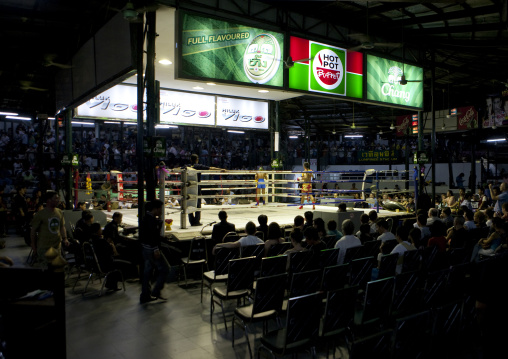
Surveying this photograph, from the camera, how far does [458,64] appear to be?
1438cm

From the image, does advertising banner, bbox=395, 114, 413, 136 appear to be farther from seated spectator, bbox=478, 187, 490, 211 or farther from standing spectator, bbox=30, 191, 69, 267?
standing spectator, bbox=30, 191, 69, 267

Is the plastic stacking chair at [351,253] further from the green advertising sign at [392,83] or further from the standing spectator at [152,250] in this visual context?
the green advertising sign at [392,83]

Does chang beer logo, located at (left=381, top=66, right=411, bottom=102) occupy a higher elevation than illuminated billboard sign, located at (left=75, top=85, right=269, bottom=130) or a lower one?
higher

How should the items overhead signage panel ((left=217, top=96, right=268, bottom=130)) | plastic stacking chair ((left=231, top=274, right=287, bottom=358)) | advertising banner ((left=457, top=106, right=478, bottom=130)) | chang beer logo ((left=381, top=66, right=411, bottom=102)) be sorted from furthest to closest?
1. advertising banner ((left=457, top=106, right=478, bottom=130))
2. overhead signage panel ((left=217, top=96, right=268, bottom=130))
3. chang beer logo ((left=381, top=66, right=411, bottom=102))
4. plastic stacking chair ((left=231, top=274, right=287, bottom=358))

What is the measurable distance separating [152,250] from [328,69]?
633 centimetres

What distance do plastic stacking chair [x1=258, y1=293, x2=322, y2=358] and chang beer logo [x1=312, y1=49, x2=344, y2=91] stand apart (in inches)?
279

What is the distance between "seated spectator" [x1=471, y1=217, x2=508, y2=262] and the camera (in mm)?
6062

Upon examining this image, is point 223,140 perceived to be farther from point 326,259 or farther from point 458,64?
point 326,259

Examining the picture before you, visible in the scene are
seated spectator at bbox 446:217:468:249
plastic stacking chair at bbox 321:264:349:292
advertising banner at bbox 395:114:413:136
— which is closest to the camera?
plastic stacking chair at bbox 321:264:349:292

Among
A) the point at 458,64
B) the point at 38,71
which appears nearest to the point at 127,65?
the point at 38,71

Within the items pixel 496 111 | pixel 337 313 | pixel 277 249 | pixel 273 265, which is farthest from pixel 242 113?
pixel 496 111

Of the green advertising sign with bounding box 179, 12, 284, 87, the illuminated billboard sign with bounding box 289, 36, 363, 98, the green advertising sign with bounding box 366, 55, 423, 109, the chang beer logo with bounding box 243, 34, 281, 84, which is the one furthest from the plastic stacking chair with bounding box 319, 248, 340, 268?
the green advertising sign with bounding box 366, 55, 423, 109

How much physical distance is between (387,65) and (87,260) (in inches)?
362

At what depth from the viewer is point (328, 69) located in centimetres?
959
